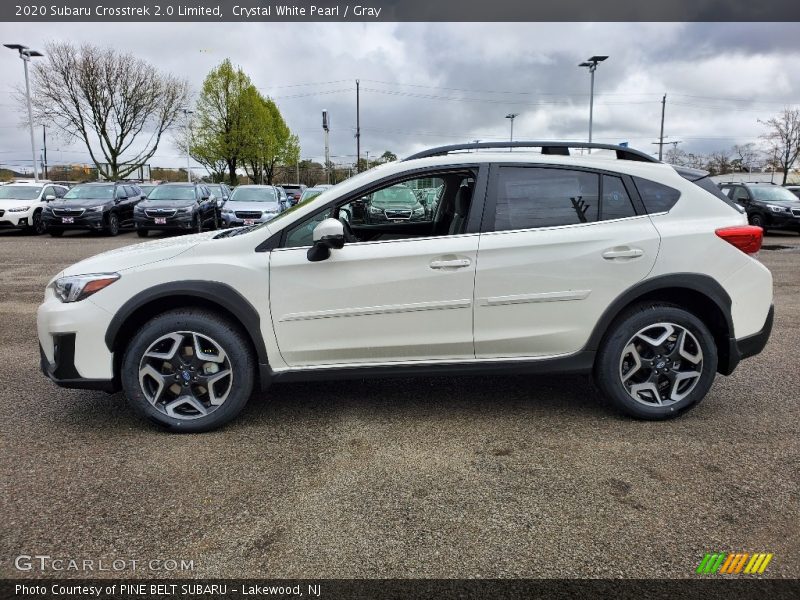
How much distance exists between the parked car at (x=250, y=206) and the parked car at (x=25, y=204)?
5986 millimetres

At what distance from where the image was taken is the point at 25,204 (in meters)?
18.7

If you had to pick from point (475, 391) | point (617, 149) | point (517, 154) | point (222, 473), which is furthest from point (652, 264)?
point (222, 473)

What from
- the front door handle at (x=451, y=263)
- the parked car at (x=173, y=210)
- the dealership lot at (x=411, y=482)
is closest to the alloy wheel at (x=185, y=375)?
the dealership lot at (x=411, y=482)

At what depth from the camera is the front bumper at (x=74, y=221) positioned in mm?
17625

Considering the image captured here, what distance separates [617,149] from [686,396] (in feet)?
5.49

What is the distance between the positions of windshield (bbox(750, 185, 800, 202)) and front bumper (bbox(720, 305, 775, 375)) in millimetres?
18246

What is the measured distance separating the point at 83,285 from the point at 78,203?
16.5 meters

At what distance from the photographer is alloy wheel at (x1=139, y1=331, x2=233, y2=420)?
11.7 feet

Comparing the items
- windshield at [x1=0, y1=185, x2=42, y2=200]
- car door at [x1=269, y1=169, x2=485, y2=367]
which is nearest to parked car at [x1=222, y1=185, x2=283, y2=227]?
windshield at [x1=0, y1=185, x2=42, y2=200]

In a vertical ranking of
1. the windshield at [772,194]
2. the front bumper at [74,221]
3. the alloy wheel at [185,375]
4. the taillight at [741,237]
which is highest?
the windshield at [772,194]

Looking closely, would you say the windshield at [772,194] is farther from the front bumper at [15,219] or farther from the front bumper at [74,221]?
the front bumper at [15,219]

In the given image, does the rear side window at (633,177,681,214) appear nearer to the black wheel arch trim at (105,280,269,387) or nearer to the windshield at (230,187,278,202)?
the black wheel arch trim at (105,280,269,387)

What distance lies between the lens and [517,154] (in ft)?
12.8

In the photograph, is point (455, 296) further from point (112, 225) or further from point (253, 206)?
point (112, 225)
